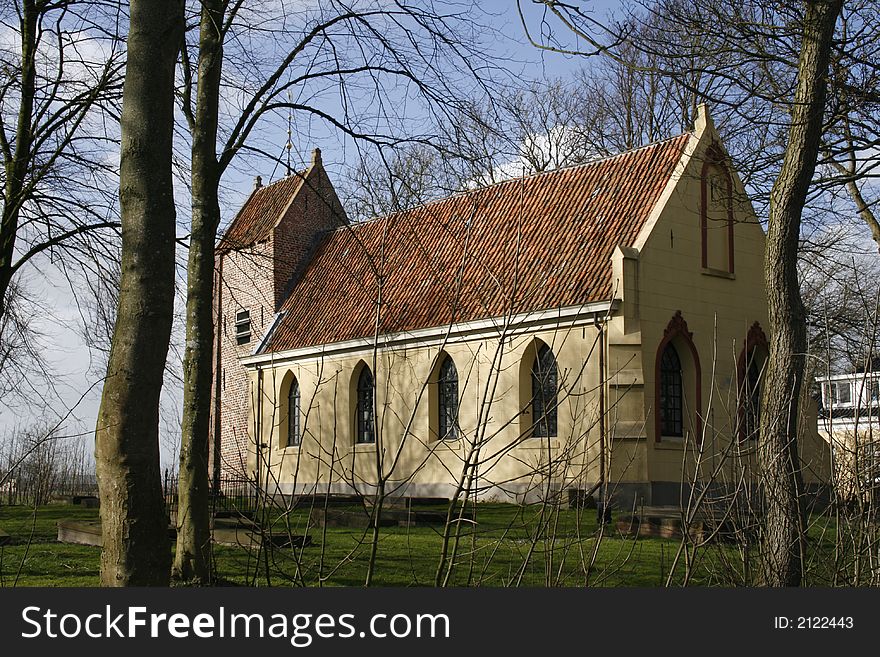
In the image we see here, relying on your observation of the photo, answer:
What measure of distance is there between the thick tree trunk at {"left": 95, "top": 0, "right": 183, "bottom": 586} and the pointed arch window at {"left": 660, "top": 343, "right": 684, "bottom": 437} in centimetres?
1902

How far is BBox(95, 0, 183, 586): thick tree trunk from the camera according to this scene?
19.5 feet

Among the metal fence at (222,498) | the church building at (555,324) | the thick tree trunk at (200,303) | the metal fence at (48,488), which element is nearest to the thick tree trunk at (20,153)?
the metal fence at (222,498)

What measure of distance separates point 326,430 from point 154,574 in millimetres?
23800

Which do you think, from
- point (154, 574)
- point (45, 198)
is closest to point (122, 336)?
point (154, 574)

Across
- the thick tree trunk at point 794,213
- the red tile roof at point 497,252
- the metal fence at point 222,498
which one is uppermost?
the red tile roof at point 497,252

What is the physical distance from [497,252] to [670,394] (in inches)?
238

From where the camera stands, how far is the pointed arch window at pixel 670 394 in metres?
24.1

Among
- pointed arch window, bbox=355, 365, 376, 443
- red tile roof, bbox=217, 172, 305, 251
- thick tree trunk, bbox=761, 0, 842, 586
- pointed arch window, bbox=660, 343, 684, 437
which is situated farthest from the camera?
red tile roof, bbox=217, 172, 305, 251

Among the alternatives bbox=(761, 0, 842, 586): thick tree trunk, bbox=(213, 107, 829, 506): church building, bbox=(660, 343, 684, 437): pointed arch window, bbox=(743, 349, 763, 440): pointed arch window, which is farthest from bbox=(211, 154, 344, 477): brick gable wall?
bbox=(761, 0, 842, 586): thick tree trunk

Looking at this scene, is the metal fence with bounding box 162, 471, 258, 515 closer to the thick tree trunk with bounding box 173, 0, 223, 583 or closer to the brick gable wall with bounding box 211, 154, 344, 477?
the thick tree trunk with bounding box 173, 0, 223, 583

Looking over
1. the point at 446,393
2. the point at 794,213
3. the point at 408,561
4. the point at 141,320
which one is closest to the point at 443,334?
the point at 446,393

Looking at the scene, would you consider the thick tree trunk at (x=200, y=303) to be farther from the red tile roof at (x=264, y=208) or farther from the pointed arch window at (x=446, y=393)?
the red tile roof at (x=264, y=208)

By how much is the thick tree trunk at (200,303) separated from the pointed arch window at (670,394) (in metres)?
15.6

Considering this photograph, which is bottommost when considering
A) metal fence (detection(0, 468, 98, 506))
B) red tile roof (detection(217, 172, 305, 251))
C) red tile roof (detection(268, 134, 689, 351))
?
metal fence (detection(0, 468, 98, 506))
